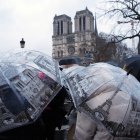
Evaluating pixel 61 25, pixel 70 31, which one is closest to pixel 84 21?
pixel 61 25

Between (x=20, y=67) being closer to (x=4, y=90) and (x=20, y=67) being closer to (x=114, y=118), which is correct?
(x=4, y=90)

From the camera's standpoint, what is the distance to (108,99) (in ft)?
10.7

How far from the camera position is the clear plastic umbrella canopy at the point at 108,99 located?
10.5ft

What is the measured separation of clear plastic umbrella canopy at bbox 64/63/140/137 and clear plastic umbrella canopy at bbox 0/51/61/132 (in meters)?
0.22

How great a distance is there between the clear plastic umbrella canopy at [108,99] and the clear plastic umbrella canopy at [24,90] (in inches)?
8.5

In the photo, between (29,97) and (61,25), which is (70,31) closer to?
(61,25)

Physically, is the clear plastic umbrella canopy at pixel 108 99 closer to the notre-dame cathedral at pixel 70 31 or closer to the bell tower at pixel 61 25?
the notre-dame cathedral at pixel 70 31

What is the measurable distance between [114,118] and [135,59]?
Answer: 2455 mm

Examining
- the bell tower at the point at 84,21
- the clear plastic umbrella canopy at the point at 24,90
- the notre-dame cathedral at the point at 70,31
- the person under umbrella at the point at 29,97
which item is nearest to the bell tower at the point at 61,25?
the notre-dame cathedral at the point at 70,31

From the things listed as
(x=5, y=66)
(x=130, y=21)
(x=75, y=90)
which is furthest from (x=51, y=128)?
(x=130, y=21)

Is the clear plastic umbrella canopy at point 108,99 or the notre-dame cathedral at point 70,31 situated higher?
the notre-dame cathedral at point 70,31

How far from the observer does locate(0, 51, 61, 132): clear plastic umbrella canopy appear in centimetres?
303

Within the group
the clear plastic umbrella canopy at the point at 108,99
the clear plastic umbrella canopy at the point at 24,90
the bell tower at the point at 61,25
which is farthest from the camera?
the bell tower at the point at 61,25

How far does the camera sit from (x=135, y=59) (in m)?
5.54
